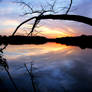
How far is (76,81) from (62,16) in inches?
645

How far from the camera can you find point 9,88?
1375 cm

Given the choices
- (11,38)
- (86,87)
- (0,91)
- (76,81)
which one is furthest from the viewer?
(76,81)

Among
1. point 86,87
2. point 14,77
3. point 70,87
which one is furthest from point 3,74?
point 86,87

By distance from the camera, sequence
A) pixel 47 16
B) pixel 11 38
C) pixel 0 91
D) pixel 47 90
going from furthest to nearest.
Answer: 1. pixel 47 90
2. pixel 0 91
3. pixel 11 38
4. pixel 47 16

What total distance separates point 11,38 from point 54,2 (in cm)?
132

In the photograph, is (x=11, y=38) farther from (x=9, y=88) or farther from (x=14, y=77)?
(x=14, y=77)

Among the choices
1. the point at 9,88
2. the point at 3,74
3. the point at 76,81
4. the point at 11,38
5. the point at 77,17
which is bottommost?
the point at 76,81

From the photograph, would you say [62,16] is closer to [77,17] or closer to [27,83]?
[77,17]

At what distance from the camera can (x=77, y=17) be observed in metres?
2.14

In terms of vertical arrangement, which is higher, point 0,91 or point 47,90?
point 0,91

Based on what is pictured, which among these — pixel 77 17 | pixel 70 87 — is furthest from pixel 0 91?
pixel 77 17

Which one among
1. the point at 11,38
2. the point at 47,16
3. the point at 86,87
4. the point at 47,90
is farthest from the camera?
the point at 86,87

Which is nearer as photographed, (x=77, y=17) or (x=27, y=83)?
(x=77, y=17)

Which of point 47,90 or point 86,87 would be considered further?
point 86,87
